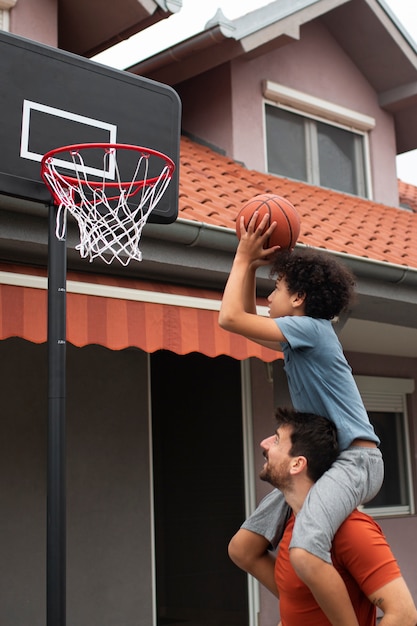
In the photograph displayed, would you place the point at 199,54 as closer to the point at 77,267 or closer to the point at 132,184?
the point at 77,267

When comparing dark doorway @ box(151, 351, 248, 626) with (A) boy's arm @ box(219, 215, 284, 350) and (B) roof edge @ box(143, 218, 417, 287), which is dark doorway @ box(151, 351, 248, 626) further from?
(A) boy's arm @ box(219, 215, 284, 350)

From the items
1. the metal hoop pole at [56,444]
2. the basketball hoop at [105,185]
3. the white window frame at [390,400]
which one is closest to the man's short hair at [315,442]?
the metal hoop pole at [56,444]

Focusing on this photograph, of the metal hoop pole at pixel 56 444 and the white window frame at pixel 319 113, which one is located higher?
the white window frame at pixel 319 113

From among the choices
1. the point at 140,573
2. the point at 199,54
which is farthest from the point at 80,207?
the point at 199,54

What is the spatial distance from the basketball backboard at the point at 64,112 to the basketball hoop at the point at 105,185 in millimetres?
89

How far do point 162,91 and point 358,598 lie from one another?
10.9ft

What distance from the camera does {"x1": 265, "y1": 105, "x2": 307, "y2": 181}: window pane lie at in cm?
1154

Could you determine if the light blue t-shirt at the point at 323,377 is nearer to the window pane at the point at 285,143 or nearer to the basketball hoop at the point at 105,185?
the basketball hoop at the point at 105,185

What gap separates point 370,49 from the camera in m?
12.5

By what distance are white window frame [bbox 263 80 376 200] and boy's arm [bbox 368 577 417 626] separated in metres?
8.09

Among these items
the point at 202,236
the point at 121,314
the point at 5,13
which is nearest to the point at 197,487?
the point at 202,236

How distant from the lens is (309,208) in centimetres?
986

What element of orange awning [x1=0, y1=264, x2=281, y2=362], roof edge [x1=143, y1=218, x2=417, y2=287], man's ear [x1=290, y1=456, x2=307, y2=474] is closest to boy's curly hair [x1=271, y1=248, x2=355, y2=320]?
man's ear [x1=290, y1=456, x2=307, y2=474]

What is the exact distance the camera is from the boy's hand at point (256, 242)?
426 centimetres
